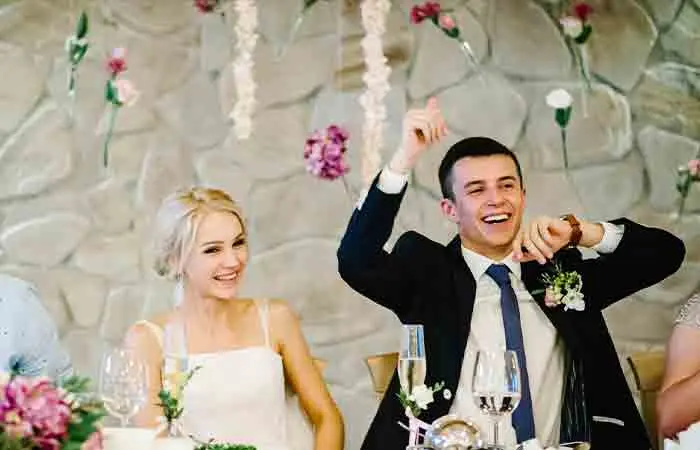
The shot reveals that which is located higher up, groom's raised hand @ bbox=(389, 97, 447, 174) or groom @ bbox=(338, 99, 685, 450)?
groom's raised hand @ bbox=(389, 97, 447, 174)

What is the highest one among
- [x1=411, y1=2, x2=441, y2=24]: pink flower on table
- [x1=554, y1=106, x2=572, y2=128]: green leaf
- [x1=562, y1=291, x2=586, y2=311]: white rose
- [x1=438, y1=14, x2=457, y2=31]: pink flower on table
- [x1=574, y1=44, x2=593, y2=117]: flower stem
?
[x1=411, y1=2, x2=441, y2=24]: pink flower on table

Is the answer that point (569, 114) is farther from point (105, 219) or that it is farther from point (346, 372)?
point (105, 219)

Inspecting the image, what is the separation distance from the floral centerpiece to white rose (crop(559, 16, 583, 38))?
2.29 metres

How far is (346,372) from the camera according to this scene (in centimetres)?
331

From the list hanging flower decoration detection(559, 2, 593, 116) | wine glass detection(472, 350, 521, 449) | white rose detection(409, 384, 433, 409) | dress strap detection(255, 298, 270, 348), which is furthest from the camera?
hanging flower decoration detection(559, 2, 593, 116)

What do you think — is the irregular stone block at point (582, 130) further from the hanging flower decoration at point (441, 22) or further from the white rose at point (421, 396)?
the white rose at point (421, 396)

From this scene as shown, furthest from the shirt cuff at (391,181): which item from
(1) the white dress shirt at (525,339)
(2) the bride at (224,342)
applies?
(2) the bride at (224,342)

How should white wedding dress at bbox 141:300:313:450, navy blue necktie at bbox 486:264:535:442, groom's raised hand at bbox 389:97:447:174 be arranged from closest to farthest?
navy blue necktie at bbox 486:264:535:442 → groom's raised hand at bbox 389:97:447:174 → white wedding dress at bbox 141:300:313:450

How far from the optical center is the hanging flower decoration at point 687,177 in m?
3.39

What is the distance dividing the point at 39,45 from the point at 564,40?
163 centimetres

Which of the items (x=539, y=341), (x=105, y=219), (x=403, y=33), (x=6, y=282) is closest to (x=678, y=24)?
(x=403, y=33)

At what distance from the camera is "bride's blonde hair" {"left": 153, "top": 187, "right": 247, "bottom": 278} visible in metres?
2.73

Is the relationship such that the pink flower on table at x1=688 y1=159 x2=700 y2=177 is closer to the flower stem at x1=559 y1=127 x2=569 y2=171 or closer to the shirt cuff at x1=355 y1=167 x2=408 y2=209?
the flower stem at x1=559 y1=127 x2=569 y2=171

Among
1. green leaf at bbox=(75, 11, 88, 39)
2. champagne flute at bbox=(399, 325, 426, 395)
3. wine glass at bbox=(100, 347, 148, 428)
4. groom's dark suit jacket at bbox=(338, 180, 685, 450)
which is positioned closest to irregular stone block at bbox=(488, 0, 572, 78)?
groom's dark suit jacket at bbox=(338, 180, 685, 450)
